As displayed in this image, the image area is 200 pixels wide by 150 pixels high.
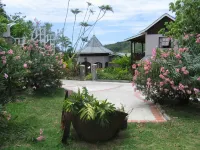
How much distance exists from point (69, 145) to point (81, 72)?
557 inches

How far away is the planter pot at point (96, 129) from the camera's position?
4820 millimetres

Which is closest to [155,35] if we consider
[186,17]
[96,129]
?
[186,17]

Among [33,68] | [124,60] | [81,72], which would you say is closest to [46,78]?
[33,68]

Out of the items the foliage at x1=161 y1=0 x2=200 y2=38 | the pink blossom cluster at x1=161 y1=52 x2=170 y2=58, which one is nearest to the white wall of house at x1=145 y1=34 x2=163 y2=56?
the foliage at x1=161 y1=0 x2=200 y2=38

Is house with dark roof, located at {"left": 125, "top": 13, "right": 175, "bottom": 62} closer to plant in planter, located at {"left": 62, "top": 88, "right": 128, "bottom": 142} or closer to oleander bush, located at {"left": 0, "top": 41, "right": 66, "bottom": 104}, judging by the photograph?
oleander bush, located at {"left": 0, "top": 41, "right": 66, "bottom": 104}

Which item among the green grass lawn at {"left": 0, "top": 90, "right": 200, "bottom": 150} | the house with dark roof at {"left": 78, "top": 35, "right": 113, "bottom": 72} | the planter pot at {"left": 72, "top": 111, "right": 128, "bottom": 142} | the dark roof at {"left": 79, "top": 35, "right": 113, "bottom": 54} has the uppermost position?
the dark roof at {"left": 79, "top": 35, "right": 113, "bottom": 54}

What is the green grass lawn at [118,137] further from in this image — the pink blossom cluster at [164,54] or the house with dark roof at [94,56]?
the house with dark roof at [94,56]

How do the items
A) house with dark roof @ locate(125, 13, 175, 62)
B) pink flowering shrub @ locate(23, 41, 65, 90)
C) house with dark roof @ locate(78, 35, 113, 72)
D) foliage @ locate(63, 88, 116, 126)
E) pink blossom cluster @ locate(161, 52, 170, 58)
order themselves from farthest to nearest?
house with dark roof @ locate(78, 35, 113, 72), house with dark roof @ locate(125, 13, 175, 62), pink flowering shrub @ locate(23, 41, 65, 90), pink blossom cluster @ locate(161, 52, 170, 58), foliage @ locate(63, 88, 116, 126)

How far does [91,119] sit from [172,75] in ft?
10.7

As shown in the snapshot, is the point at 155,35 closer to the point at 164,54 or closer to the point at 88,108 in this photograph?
the point at 164,54

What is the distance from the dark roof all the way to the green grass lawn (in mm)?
21723

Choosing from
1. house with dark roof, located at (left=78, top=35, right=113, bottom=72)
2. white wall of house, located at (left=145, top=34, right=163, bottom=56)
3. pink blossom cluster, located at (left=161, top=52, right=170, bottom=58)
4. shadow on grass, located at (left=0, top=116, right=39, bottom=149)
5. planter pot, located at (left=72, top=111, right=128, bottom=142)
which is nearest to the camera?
planter pot, located at (left=72, top=111, right=128, bottom=142)

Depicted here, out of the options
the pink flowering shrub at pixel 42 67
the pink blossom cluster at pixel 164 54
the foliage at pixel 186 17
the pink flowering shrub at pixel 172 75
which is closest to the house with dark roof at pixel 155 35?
the foliage at pixel 186 17

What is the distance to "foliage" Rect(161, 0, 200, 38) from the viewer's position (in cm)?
847
